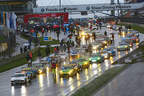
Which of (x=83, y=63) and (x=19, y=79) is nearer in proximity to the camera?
(x=19, y=79)

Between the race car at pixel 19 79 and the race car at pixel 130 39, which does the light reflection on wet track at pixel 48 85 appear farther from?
the race car at pixel 130 39

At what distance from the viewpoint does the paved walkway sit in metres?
30.3

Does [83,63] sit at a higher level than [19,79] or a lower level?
lower

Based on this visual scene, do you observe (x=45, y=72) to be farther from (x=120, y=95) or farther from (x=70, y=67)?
(x=120, y=95)

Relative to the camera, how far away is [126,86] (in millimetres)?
33000

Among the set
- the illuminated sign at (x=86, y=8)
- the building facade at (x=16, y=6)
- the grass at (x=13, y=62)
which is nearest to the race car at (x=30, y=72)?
the grass at (x=13, y=62)

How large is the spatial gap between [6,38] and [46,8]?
1713 inches

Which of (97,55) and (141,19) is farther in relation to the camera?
(141,19)

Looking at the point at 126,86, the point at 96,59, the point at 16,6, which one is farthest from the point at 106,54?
the point at 16,6

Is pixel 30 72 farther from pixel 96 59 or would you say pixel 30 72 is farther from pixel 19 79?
pixel 96 59

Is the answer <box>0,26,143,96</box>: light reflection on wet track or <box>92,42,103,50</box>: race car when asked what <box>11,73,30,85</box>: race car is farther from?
<box>92,42,103,50</box>: race car

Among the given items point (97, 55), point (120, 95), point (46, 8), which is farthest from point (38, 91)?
point (46, 8)

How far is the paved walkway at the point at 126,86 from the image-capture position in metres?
30.3

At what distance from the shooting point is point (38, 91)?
38594mm
